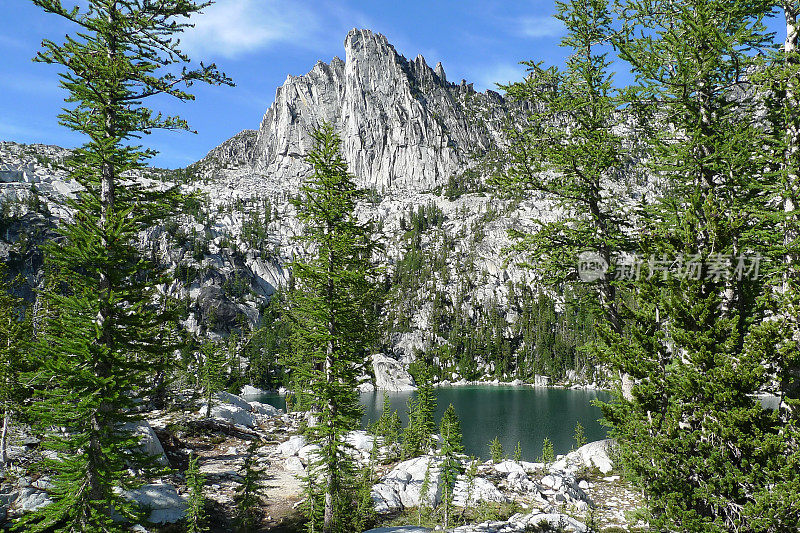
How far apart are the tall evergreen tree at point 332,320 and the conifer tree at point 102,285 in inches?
194

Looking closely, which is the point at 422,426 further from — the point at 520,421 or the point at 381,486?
the point at 520,421

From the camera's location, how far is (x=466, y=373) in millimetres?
143625

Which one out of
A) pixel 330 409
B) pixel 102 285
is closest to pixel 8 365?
pixel 102 285

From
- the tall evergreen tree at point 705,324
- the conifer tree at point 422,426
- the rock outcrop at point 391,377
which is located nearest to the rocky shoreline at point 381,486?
the conifer tree at point 422,426

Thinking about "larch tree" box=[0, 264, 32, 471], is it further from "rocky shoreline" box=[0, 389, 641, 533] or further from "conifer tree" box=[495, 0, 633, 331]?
"conifer tree" box=[495, 0, 633, 331]

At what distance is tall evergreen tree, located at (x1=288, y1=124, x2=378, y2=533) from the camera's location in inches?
561

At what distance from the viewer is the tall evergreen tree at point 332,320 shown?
561 inches

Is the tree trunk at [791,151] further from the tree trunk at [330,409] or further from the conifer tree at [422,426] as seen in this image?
the conifer tree at [422,426]

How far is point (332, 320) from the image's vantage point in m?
15.1

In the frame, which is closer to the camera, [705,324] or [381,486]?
[705,324]

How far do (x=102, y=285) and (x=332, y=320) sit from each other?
23.8 ft

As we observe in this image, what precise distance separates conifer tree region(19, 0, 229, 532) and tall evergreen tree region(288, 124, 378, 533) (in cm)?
492

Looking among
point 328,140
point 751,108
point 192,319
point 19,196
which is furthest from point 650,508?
point 19,196

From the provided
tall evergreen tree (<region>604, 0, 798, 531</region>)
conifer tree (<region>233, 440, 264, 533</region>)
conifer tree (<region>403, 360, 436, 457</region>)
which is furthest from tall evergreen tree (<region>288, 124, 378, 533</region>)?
conifer tree (<region>403, 360, 436, 457</region>)
